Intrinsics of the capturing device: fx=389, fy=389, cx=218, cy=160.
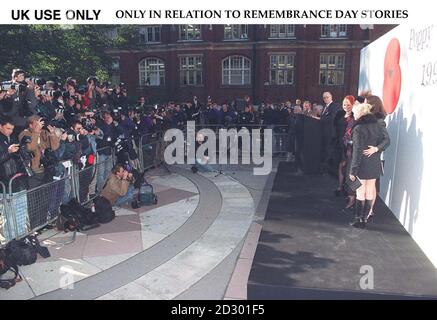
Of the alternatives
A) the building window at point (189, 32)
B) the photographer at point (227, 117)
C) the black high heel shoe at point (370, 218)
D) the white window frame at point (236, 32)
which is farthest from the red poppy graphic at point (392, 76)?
the building window at point (189, 32)

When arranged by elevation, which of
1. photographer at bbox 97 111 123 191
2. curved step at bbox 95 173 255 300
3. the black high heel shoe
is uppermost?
photographer at bbox 97 111 123 191

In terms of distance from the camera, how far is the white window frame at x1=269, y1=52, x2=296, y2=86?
107 feet

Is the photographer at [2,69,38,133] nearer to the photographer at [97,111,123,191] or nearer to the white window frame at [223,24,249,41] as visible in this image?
the photographer at [97,111,123,191]

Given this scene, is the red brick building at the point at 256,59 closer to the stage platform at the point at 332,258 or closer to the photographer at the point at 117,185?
the photographer at the point at 117,185

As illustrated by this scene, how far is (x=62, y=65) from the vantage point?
19297mm

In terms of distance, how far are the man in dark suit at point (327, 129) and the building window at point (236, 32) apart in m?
25.2

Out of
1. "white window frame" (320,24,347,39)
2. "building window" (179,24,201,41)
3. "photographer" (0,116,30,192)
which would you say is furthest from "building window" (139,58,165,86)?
"photographer" (0,116,30,192)

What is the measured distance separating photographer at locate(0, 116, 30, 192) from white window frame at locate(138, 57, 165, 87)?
3009cm

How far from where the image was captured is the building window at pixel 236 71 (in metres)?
33.7

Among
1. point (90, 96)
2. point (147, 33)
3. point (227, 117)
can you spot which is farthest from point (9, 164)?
point (147, 33)

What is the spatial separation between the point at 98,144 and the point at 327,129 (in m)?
5.64

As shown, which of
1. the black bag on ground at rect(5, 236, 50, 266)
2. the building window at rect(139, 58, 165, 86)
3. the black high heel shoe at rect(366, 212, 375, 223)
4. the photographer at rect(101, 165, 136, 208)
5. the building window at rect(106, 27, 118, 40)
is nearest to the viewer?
the black bag on ground at rect(5, 236, 50, 266)

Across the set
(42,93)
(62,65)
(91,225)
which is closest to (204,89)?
(62,65)
